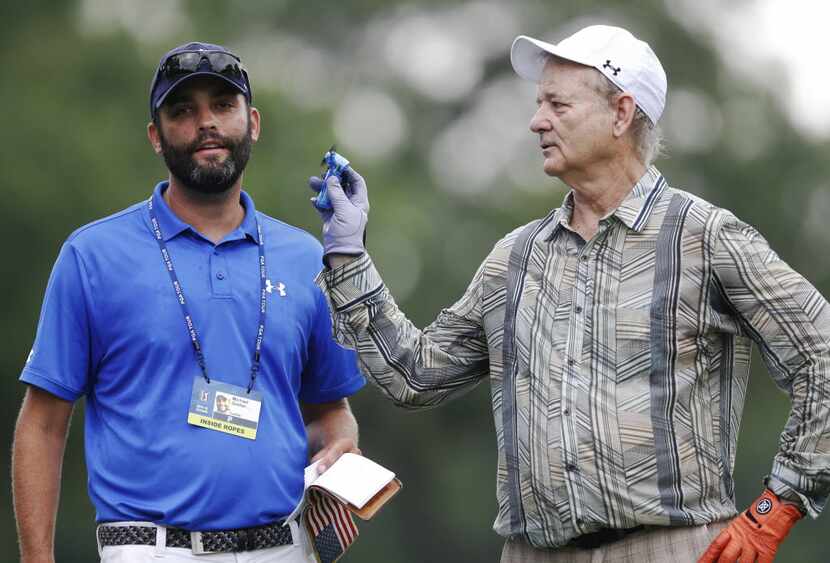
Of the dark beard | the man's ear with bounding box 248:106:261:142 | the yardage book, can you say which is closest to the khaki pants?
the yardage book

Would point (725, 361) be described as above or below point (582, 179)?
below

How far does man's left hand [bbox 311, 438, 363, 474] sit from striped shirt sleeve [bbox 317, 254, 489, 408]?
295 millimetres

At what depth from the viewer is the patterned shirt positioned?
4348mm

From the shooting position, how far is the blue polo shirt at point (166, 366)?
184 inches

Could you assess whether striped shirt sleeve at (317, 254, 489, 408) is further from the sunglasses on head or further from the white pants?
the sunglasses on head

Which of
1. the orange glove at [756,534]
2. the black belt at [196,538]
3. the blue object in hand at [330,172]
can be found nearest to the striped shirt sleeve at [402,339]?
the blue object in hand at [330,172]

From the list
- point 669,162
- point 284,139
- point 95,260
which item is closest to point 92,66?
point 284,139

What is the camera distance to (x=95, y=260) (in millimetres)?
4816

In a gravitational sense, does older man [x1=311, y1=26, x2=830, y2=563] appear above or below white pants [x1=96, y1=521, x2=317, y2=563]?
above

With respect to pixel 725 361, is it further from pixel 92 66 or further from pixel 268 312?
pixel 92 66

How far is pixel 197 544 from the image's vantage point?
466cm

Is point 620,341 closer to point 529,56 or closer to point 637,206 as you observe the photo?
point 637,206

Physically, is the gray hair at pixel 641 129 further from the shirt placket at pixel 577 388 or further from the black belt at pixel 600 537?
the black belt at pixel 600 537

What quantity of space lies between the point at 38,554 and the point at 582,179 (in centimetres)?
190
